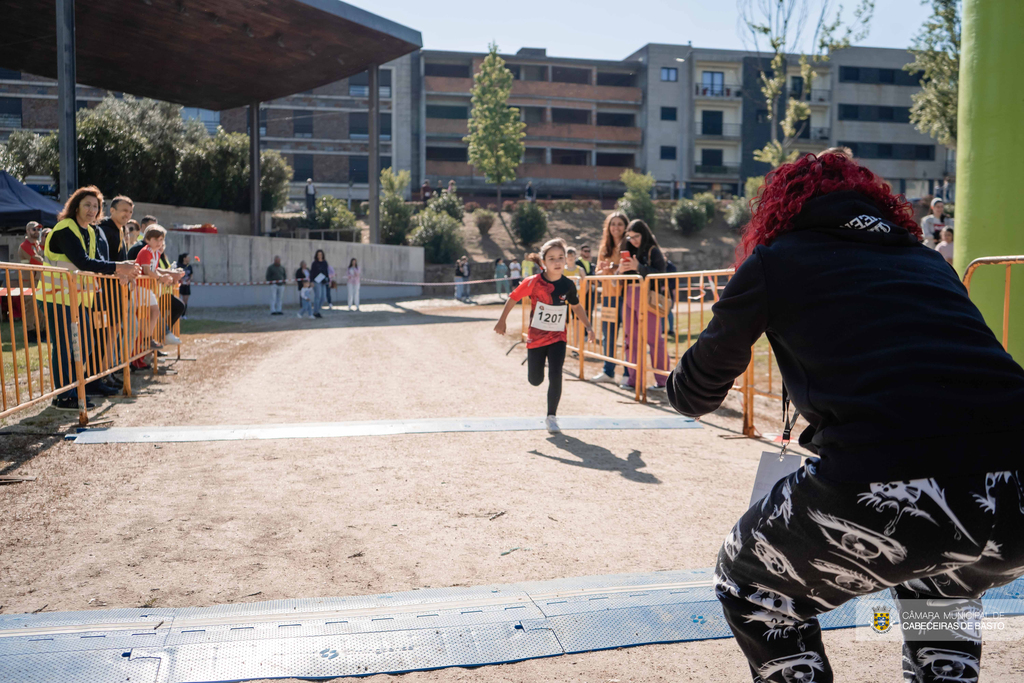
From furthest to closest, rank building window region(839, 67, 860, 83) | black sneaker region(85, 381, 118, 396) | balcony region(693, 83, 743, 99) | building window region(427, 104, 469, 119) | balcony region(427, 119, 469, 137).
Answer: building window region(839, 67, 860, 83)
balcony region(693, 83, 743, 99)
building window region(427, 104, 469, 119)
balcony region(427, 119, 469, 137)
black sneaker region(85, 381, 118, 396)

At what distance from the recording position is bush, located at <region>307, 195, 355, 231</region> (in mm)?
31922

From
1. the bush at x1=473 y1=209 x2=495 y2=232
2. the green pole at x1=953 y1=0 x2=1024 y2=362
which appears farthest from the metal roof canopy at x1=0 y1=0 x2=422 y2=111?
the green pole at x1=953 y1=0 x2=1024 y2=362

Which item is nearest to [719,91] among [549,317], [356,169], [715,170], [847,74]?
[715,170]

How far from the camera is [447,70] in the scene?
55156 mm

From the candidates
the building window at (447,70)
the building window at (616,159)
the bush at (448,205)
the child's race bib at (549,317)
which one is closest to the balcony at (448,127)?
the building window at (447,70)

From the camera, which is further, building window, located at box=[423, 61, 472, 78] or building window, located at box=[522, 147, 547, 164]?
building window, located at box=[423, 61, 472, 78]

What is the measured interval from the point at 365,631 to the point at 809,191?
2269 millimetres

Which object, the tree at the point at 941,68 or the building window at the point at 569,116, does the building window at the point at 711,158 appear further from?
the tree at the point at 941,68

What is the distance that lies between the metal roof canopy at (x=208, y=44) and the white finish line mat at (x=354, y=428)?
1665 cm

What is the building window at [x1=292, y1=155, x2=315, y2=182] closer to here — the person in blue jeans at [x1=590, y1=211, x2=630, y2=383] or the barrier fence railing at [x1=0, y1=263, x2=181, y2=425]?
the barrier fence railing at [x1=0, y1=263, x2=181, y2=425]

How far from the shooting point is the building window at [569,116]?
55616 millimetres

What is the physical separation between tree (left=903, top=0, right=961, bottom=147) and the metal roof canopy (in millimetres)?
23113

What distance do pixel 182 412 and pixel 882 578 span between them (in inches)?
280

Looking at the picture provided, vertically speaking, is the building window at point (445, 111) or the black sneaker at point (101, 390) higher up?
the building window at point (445, 111)
